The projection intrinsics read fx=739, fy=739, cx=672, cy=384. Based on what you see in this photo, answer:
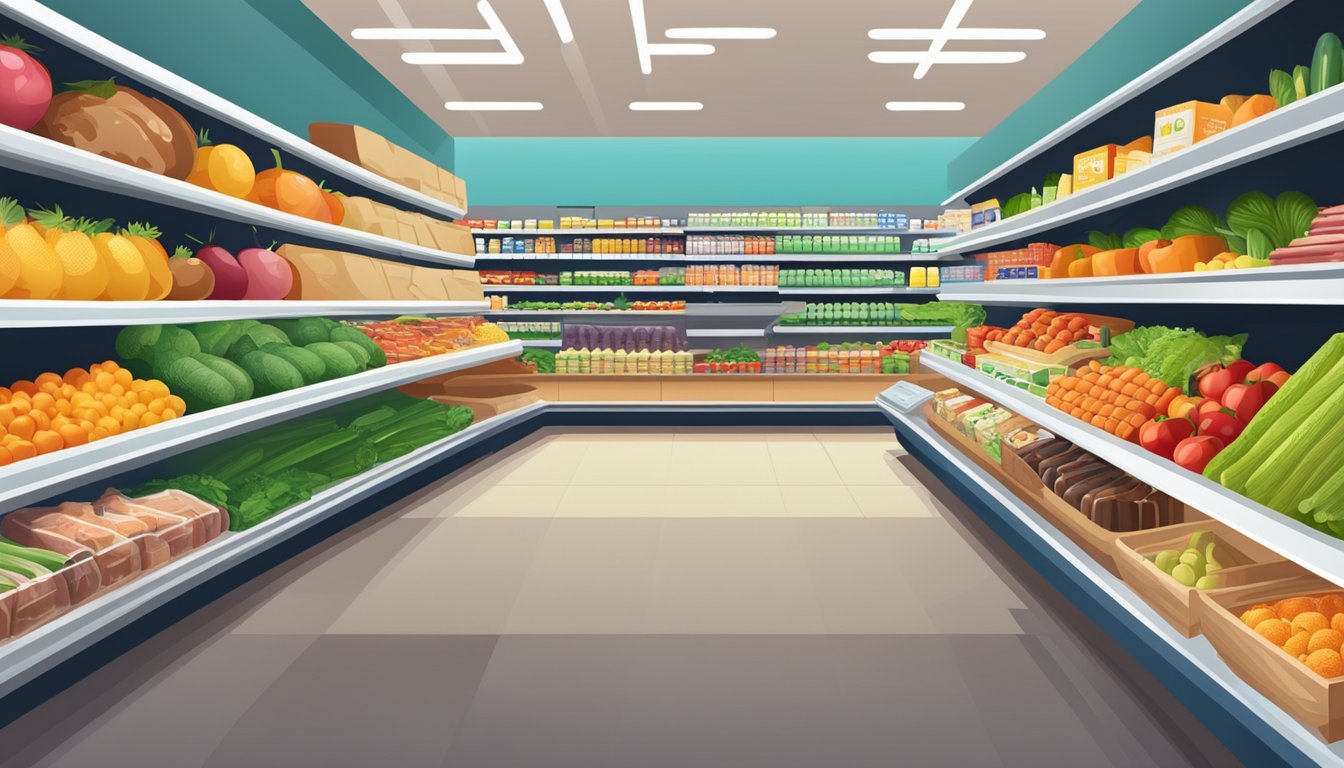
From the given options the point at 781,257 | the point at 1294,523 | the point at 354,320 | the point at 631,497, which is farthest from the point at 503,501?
the point at 781,257

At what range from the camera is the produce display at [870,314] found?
771cm

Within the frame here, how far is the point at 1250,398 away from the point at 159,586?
324 centimetres

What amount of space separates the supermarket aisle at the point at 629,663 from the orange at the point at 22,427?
2.75 ft

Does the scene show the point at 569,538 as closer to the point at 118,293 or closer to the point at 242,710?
the point at 242,710

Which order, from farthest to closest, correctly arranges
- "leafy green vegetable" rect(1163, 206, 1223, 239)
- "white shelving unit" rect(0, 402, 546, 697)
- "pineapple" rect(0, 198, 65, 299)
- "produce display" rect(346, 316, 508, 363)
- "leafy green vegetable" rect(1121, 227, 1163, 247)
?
"produce display" rect(346, 316, 508, 363)
"leafy green vegetable" rect(1121, 227, 1163, 247)
"leafy green vegetable" rect(1163, 206, 1223, 239)
"pineapple" rect(0, 198, 65, 299)
"white shelving unit" rect(0, 402, 546, 697)

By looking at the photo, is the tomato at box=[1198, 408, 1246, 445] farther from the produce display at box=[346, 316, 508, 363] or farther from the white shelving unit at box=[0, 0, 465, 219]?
the produce display at box=[346, 316, 508, 363]

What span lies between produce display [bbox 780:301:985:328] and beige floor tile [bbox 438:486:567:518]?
155 inches

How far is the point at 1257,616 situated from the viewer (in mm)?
1720

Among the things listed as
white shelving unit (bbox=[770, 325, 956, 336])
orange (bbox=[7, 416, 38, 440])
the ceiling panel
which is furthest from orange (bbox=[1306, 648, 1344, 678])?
white shelving unit (bbox=[770, 325, 956, 336])

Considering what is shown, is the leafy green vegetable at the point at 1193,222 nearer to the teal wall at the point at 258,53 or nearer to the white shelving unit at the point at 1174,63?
the white shelving unit at the point at 1174,63

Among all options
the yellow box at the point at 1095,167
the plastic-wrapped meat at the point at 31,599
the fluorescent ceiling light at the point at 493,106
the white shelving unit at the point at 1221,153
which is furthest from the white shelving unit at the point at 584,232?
the plastic-wrapped meat at the point at 31,599

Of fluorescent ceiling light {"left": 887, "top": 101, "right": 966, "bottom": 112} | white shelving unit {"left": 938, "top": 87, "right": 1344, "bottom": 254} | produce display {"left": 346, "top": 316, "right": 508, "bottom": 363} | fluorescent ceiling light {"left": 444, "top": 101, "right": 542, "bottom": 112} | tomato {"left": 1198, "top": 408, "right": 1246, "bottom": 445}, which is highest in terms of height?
fluorescent ceiling light {"left": 444, "top": 101, "right": 542, "bottom": 112}

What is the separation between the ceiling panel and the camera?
197 inches

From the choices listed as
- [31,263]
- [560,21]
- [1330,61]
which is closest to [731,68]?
[560,21]
